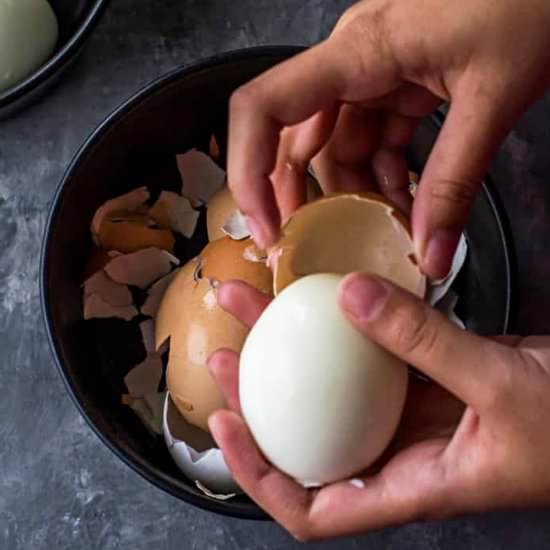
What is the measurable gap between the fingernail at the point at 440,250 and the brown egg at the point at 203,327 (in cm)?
18

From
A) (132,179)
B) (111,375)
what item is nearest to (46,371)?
(111,375)

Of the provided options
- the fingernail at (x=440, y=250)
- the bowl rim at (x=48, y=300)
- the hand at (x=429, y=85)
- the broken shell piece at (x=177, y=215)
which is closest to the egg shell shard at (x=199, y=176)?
the broken shell piece at (x=177, y=215)

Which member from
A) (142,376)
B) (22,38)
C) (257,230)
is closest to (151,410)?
(142,376)

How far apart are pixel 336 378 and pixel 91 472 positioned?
0.36 m

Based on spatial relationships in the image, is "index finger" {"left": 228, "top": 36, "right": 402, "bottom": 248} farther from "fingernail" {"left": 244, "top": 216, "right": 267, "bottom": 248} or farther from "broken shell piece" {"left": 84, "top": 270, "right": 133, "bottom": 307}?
"broken shell piece" {"left": 84, "top": 270, "right": 133, "bottom": 307}

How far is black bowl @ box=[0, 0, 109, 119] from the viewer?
2.90ft

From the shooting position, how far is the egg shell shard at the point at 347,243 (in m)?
0.72

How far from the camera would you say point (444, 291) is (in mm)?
840

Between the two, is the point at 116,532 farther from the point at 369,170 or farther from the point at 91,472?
the point at 369,170

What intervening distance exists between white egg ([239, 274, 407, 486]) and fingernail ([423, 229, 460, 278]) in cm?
7

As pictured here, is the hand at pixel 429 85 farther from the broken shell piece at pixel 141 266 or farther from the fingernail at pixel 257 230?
the broken shell piece at pixel 141 266

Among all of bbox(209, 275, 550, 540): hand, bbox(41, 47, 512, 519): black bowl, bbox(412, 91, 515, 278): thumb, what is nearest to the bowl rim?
bbox(41, 47, 512, 519): black bowl

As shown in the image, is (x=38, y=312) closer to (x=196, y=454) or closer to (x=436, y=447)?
(x=196, y=454)

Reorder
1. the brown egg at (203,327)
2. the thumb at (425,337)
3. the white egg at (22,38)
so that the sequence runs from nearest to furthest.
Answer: the thumb at (425,337) → the brown egg at (203,327) → the white egg at (22,38)
